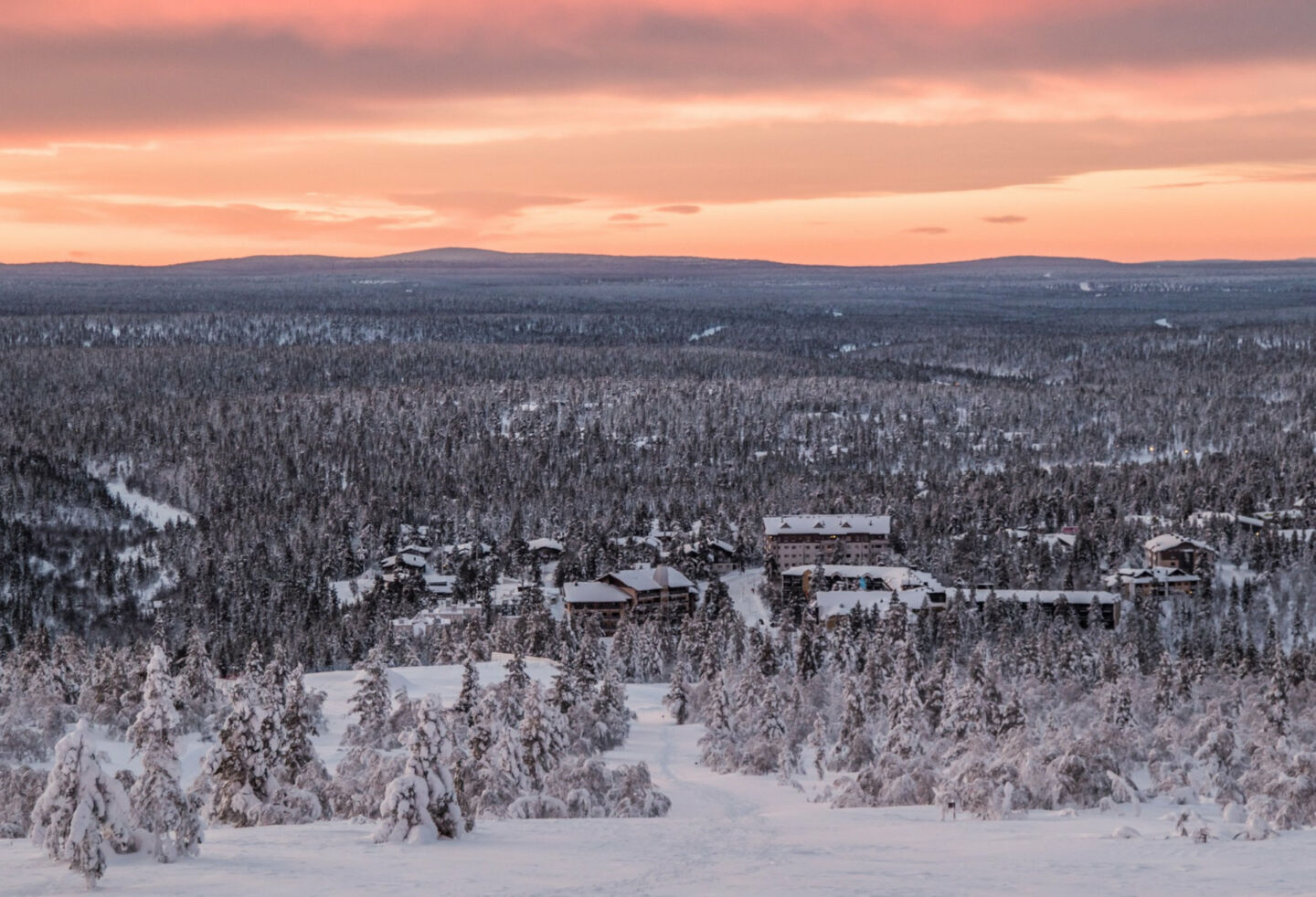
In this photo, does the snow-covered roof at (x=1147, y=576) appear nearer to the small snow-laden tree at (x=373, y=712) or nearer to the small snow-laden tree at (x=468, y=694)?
the small snow-laden tree at (x=373, y=712)

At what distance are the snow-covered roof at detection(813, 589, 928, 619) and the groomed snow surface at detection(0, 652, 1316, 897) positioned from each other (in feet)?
191

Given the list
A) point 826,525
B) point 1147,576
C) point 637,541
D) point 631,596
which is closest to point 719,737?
point 631,596

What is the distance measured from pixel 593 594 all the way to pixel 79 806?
267 feet

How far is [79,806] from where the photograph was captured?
83.7ft

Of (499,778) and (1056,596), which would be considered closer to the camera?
(499,778)

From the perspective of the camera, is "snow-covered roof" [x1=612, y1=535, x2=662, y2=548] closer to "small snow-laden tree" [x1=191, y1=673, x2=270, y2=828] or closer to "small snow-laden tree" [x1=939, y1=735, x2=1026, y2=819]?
"small snow-laden tree" [x1=939, y1=735, x2=1026, y2=819]

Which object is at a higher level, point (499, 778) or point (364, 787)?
point (499, 778)

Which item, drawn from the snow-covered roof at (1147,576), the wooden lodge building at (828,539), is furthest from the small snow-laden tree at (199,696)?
the snow-covered roof at (1147,576)

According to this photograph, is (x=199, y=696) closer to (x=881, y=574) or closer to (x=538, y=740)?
(x=538, y=740)

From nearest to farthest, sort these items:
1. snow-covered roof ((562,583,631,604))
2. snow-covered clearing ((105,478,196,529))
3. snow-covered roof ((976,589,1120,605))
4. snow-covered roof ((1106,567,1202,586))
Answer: snow-covered roof ((976,589,1120,605)), snow-covered roof ((562,583,631,604)), snow-covered roof ((1106,567,1202,586)), snow-covered clearing ((105,478,196,529))

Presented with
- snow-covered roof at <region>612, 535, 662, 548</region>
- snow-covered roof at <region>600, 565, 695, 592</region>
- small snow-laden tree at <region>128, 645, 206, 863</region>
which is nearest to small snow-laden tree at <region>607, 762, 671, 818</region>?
small snow-laden tree at <region>128, 645, 206, 863</region>

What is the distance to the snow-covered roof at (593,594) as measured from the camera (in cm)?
10562

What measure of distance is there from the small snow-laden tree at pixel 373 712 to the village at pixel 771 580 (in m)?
36.7

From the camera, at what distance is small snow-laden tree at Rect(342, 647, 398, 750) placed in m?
53.7
